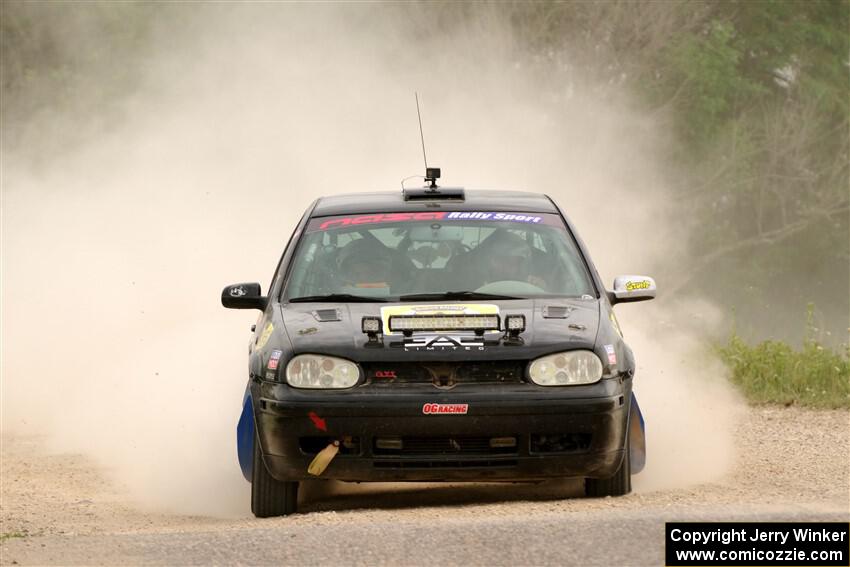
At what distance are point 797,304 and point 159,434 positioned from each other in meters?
26.5

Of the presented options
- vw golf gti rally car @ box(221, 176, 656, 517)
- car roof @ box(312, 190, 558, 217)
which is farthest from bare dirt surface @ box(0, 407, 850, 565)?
car roof @ box(312, 190, 558, 217)

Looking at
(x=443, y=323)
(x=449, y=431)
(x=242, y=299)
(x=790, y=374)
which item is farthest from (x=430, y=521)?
(x=790, y=374)

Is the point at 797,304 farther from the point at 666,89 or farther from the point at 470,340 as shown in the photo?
the point at 470,340

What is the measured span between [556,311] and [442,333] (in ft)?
2.31

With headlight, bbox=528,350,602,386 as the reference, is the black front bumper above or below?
below

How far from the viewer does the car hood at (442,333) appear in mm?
7375

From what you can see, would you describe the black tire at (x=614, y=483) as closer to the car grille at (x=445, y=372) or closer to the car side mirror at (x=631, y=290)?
the car grille at (x=445, y=372)

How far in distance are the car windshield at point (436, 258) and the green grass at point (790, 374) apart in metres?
4.47

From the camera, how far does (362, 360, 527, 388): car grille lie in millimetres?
7375

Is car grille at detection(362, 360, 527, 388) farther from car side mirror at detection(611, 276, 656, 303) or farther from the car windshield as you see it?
car side mirror at detection(611, 276, 656, 303)

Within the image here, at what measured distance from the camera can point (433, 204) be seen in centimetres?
912

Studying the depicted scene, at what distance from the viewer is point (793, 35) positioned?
36406 mm

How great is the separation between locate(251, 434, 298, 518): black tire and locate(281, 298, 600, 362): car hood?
0.60 metres

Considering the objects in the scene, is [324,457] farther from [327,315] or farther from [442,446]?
[327,315]
